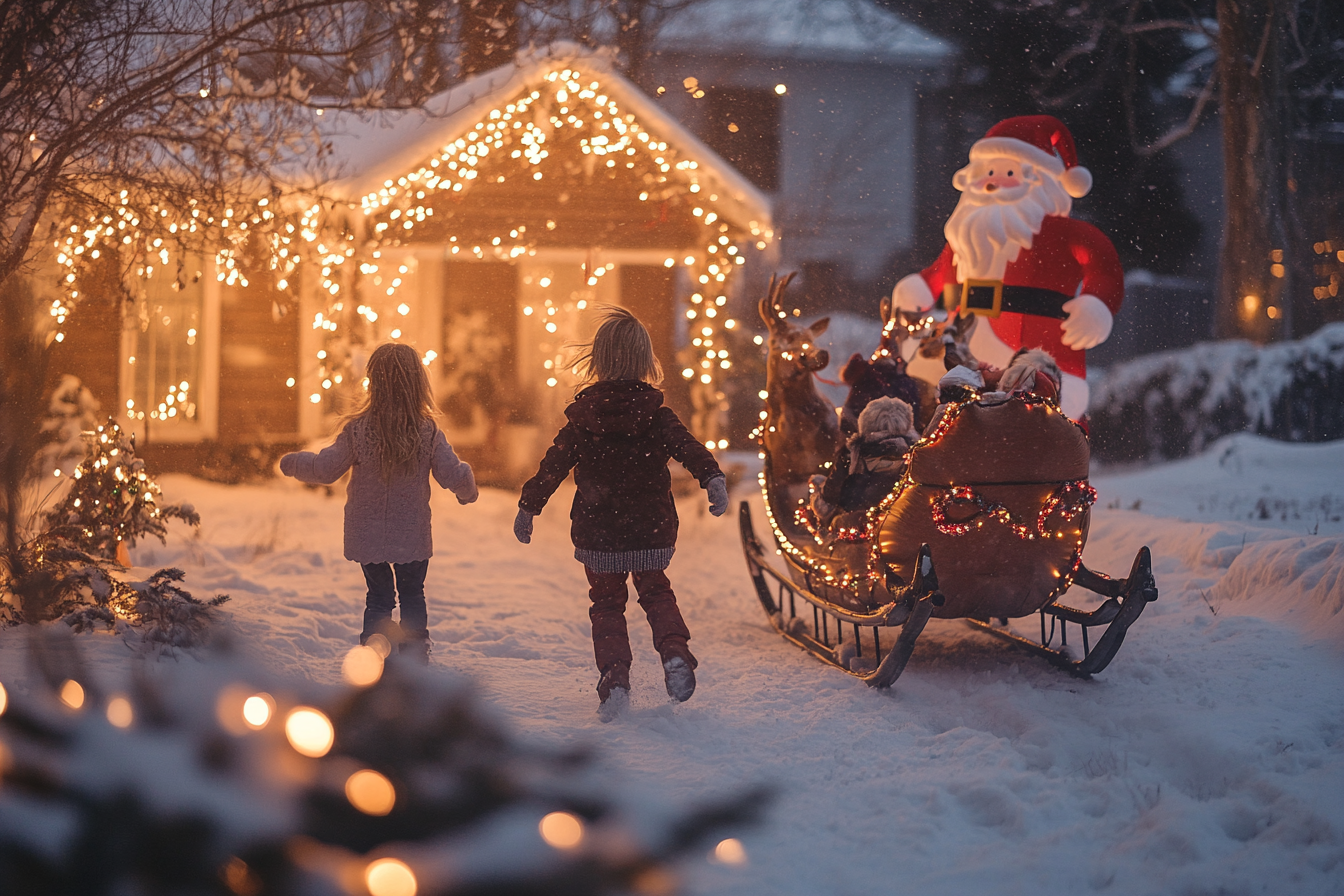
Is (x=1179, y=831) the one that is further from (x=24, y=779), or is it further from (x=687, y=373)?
(x=687, y=373)

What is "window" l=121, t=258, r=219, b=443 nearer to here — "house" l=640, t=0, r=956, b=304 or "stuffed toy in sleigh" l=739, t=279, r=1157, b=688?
"stuffed toy in sleigh" l=739, t=279, r=1157, b=688

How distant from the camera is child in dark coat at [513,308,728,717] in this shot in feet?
14.4

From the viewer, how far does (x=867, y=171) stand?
21.2 m

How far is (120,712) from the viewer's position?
5.80 ft

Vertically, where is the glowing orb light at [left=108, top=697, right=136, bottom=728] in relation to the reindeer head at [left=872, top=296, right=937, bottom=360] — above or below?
below

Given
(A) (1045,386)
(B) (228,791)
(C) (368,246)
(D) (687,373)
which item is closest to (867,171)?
(D) (687,373)

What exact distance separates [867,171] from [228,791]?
21318 mm

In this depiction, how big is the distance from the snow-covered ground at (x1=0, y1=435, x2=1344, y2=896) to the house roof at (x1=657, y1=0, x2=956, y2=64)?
41.3 ft

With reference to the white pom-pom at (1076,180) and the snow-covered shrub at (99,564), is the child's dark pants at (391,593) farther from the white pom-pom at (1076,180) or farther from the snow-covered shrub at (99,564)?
the white pom-pom at (1076,180)

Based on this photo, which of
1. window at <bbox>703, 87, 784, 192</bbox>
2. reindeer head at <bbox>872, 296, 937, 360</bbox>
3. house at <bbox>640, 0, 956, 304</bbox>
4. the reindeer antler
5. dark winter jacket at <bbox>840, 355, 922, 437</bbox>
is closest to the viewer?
dark winter jacket at <bbox>840, 355, 922, 437</bbox>

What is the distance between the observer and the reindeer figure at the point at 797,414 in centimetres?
603

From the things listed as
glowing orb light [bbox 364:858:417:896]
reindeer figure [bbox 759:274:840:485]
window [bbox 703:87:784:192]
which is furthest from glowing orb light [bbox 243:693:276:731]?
window [bbox 703:87:784:192]

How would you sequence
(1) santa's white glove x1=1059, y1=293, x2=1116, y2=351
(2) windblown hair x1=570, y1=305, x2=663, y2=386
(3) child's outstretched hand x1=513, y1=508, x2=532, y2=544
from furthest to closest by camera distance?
(1) santa's white glove x1=1059, y1=293, x2=1116, y2=351
(2) windblown hair x1=570, y1=305, x2=663, y2=386
(3) child's outstretched hand x1=513, y1=508, x2=532, y2=544

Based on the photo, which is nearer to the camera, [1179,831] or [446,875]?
[446,875]
